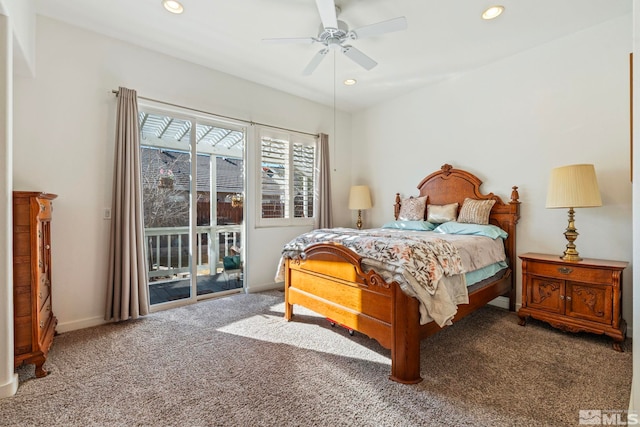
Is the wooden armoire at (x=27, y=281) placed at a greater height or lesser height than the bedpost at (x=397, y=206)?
lesser

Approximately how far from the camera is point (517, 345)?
2477 millimetres

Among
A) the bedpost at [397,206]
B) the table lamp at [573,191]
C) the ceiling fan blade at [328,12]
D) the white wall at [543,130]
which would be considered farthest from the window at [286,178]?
the table lamp at [573,191]

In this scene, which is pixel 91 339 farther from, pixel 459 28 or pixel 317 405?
pixel 459 28

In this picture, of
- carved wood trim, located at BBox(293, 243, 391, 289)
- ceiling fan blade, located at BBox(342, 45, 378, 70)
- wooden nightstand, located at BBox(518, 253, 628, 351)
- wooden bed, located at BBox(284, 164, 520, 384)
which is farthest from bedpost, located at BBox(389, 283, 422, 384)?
ceiling fan blade, located at BBox(342, 45, 378, 70)

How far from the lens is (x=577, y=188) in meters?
2.60

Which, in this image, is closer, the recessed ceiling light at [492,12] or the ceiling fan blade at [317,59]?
the recessed ceiling light at [492,12]

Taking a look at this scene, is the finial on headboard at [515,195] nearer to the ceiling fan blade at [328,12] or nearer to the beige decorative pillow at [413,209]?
the beige decorative pillow at [413,209]

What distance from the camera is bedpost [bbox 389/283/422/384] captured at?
1938 millimetres

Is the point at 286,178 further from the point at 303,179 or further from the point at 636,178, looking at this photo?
the point at 636,178

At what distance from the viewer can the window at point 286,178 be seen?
4273 millimetres

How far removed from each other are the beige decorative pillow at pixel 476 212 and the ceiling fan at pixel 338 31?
79.9 inches

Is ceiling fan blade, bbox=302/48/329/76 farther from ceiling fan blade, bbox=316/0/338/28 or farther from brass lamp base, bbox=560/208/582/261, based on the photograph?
brass lamp base, bbox=560/208/582/261

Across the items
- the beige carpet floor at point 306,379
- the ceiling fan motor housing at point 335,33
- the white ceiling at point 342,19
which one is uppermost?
the white ceiling at point 342,19

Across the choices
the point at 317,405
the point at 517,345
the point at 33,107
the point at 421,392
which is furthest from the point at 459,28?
the point at 33,107
